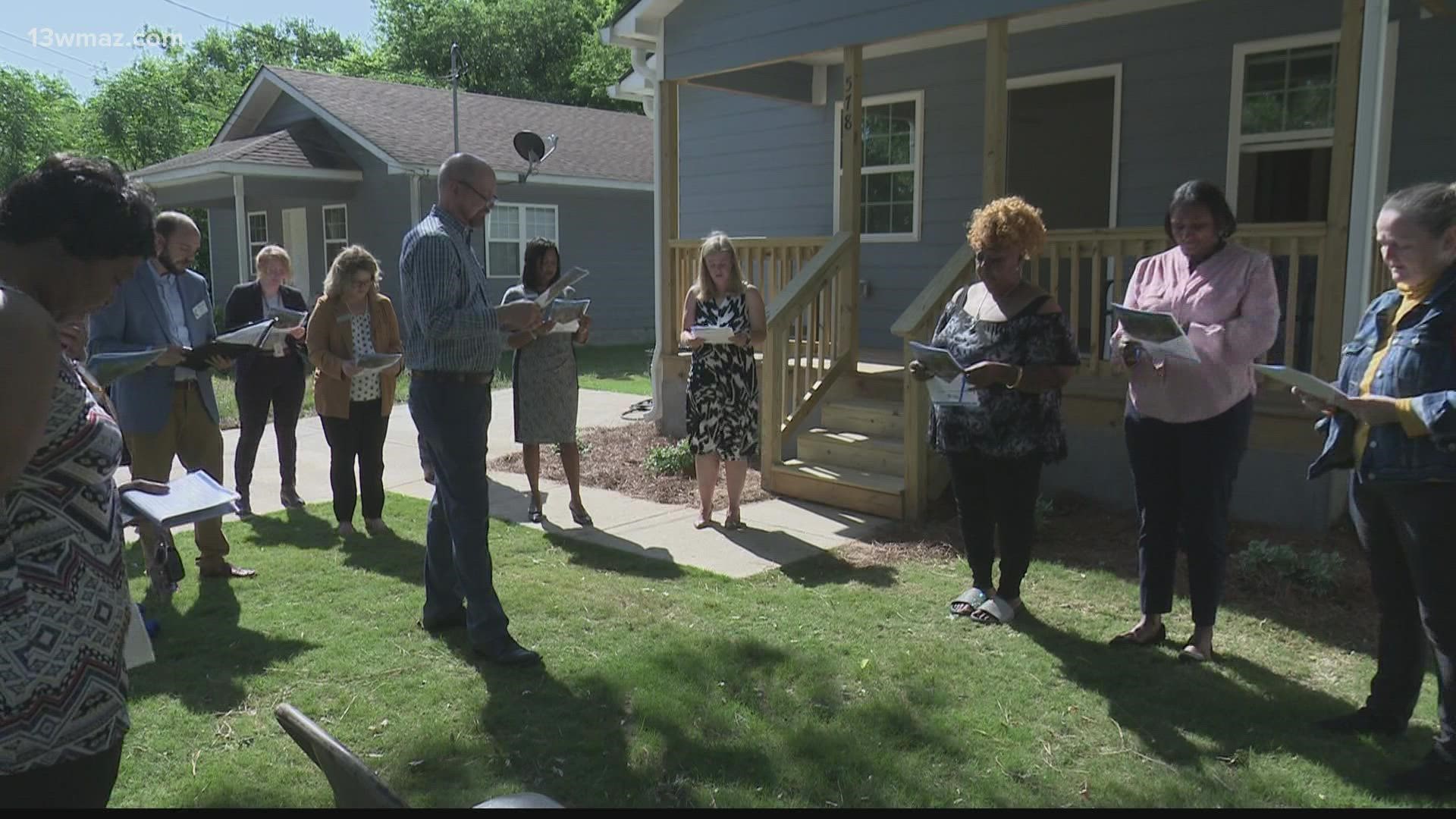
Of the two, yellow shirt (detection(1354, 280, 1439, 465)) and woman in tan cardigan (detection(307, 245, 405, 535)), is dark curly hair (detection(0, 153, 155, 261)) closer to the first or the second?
yellow shirt (detection(1354, 280, 1439, 465))

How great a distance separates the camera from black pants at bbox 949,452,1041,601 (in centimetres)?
443

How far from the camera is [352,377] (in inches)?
239

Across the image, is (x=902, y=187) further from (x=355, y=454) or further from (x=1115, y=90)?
(x=355, y=454)

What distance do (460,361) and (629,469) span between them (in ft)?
13.7

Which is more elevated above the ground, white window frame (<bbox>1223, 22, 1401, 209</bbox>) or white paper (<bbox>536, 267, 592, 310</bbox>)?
white window frame (<bbox>1223, 22, 1401, 209</bbox>)

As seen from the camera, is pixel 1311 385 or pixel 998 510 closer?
pixel 1311 385

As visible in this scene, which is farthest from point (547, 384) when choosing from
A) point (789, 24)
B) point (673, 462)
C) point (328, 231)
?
point (328, 231)

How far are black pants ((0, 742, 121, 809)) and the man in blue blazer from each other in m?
3.14

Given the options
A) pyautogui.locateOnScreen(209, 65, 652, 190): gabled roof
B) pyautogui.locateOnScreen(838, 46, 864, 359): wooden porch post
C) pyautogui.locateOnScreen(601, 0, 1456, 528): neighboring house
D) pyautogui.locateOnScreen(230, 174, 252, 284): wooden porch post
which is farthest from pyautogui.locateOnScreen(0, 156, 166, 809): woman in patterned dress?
pyautogui.locateOnScreen(230, 174, 252, 284): wooden porch post

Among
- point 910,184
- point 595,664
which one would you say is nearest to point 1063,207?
point 910,184

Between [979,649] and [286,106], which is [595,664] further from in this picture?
[286,106]

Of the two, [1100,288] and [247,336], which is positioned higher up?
[1100,288]

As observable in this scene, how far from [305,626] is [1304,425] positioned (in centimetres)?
523

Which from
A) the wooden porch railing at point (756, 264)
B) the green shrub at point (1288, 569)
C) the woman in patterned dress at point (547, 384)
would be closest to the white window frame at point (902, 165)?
the wooden porch railing at point (756, 264)
